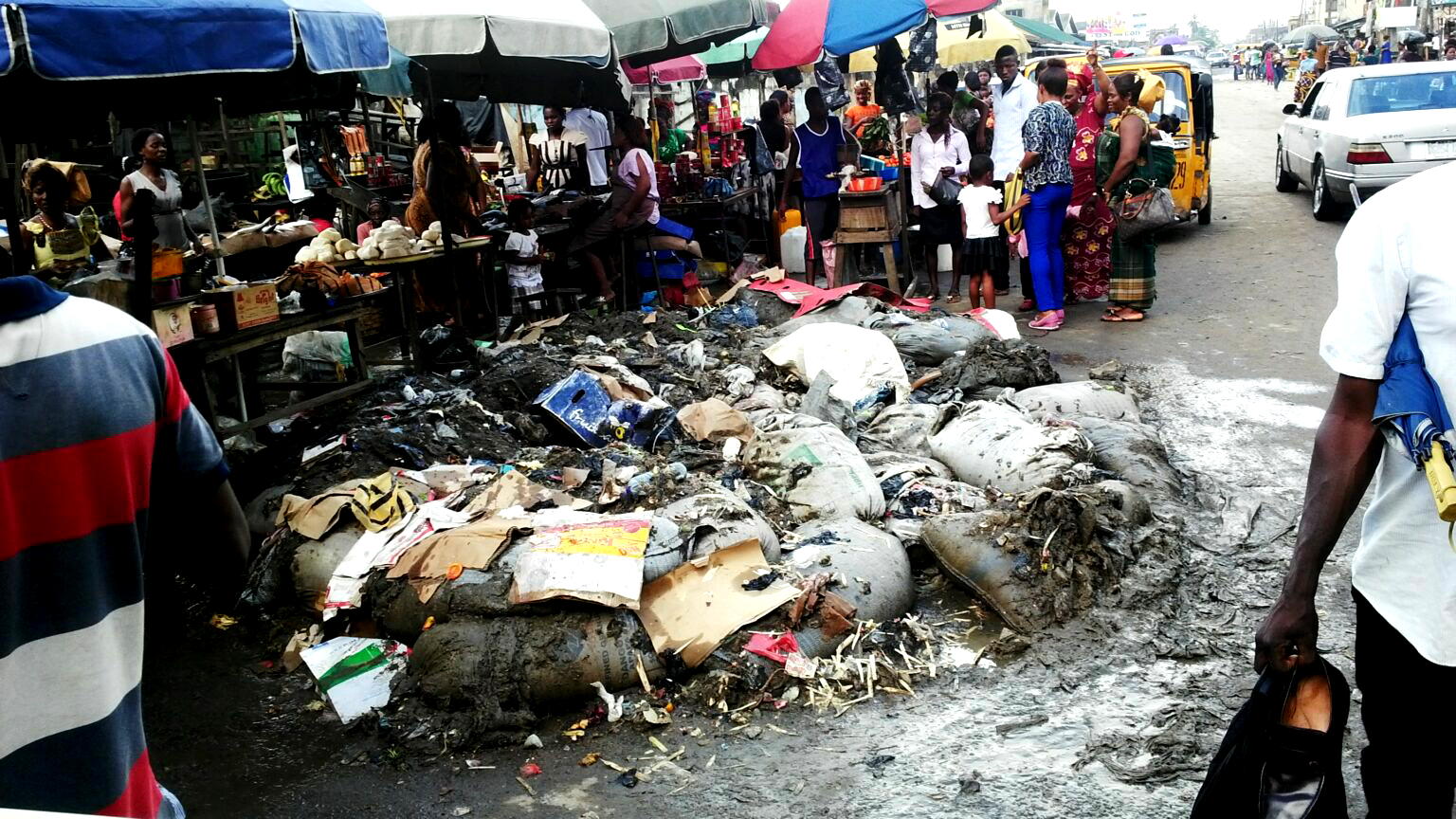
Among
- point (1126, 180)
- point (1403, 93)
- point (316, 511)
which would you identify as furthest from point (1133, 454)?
point (1403, 93)

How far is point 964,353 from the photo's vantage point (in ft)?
22.5

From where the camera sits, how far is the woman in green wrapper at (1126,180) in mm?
8383

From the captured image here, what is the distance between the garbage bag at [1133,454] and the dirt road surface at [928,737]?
0.18 m

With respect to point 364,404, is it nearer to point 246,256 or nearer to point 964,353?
point 246,256

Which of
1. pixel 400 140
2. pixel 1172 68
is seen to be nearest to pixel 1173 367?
pixel 1172 68

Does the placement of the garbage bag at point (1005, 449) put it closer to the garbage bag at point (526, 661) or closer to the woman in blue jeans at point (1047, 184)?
the garbage bag at point (526, 661)

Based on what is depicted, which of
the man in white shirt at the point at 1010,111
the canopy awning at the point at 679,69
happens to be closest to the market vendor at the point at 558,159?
the canopy awning at the point at 679,69

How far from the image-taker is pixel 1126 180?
8531mm

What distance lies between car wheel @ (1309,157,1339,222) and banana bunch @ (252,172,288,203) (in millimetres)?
12213

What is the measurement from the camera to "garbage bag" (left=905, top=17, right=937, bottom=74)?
12.5m

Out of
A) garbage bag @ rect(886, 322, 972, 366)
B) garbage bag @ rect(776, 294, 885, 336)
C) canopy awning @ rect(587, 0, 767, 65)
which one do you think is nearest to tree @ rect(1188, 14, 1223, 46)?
canopy awning @ rect(587, 0, 767, 65)

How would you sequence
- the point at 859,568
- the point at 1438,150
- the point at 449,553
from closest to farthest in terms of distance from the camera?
the point at 449,553 < the point at 859,568 < the point at 1438,150

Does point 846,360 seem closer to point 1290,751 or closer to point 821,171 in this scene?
point 821,171

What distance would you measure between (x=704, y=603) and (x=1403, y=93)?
11.2m
